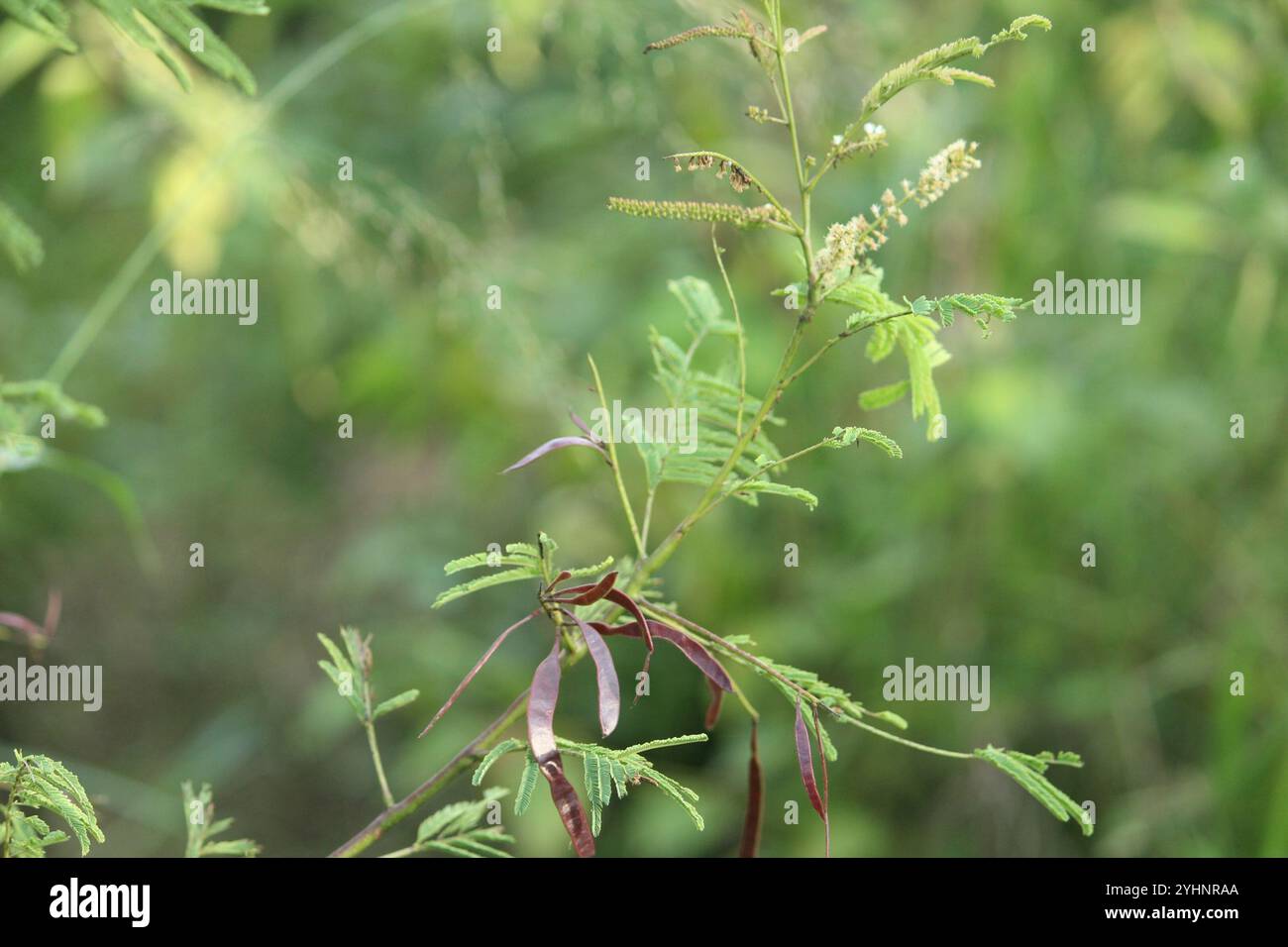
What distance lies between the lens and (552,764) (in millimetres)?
455

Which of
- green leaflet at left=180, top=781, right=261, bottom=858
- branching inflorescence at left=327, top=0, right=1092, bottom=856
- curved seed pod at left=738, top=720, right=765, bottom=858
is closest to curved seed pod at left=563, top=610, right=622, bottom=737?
branching inflorescence at left=327, top=0, right=1092, bottom=856

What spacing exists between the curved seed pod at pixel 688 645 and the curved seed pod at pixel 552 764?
0.04 m

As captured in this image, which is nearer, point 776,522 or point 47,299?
point 776,522

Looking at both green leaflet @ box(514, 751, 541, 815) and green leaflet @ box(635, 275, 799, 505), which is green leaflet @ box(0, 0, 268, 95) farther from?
green leaflet @ box(514, 751, 541, 815)

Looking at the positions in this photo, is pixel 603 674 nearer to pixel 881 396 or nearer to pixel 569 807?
pixel 569 807

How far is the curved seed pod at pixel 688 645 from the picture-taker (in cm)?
49

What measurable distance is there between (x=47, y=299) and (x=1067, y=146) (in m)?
1.82

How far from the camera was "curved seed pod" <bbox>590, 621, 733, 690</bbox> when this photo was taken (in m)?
0.49

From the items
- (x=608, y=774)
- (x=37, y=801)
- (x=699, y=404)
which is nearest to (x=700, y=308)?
(x=699, y=404)

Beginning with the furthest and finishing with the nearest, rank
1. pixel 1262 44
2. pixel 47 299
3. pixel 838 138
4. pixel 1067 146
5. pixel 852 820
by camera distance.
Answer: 1. pixel 47 299
2. pixel 1067 146
3. pixel 852 820
4. pixel 1262 44
5. pixel 838 138

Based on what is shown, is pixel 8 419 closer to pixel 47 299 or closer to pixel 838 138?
pixel 838 138

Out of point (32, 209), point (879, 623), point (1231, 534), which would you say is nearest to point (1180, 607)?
point (1231, 534)

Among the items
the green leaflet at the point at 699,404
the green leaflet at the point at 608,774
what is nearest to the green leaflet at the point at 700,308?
the green leaflet at the point at 699,404

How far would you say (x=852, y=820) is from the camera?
5.99ft
